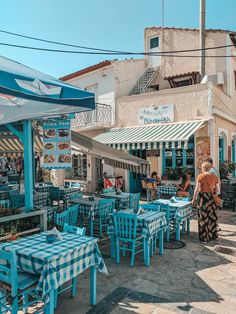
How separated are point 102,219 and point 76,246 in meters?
4.79

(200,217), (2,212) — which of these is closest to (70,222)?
(2,212)

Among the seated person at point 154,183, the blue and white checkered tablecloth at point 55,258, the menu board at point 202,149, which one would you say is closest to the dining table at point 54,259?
the blue and white checkered tablecloth at point 55,258

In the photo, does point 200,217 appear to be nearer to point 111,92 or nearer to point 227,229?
point 227,229

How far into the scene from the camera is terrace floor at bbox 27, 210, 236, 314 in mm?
5137

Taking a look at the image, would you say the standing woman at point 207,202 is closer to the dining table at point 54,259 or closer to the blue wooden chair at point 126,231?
the blue wooden chair at point 126,231

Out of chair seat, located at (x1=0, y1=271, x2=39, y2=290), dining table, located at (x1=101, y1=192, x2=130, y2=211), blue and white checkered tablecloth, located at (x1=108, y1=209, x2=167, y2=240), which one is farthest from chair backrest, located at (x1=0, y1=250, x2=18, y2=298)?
dining table, located at (x1=101, y1=192, x2=130, y2=211)

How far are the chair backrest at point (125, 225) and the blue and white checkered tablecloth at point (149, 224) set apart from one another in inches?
6.7

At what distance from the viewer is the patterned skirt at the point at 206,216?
892cm

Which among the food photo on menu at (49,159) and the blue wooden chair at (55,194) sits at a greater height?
the food photo on menu at (49,159)

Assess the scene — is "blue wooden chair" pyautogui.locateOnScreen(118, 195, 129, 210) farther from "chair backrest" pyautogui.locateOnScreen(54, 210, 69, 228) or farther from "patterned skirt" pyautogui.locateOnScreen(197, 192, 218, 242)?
"chair backrest" pyautogui.locateOnScreen(54, 210, 69, 228)

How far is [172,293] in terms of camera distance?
18.6 feet

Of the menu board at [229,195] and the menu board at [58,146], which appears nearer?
the menu board at [58,146]

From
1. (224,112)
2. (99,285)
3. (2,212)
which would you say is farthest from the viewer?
(224,112)

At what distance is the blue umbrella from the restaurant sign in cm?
1034
